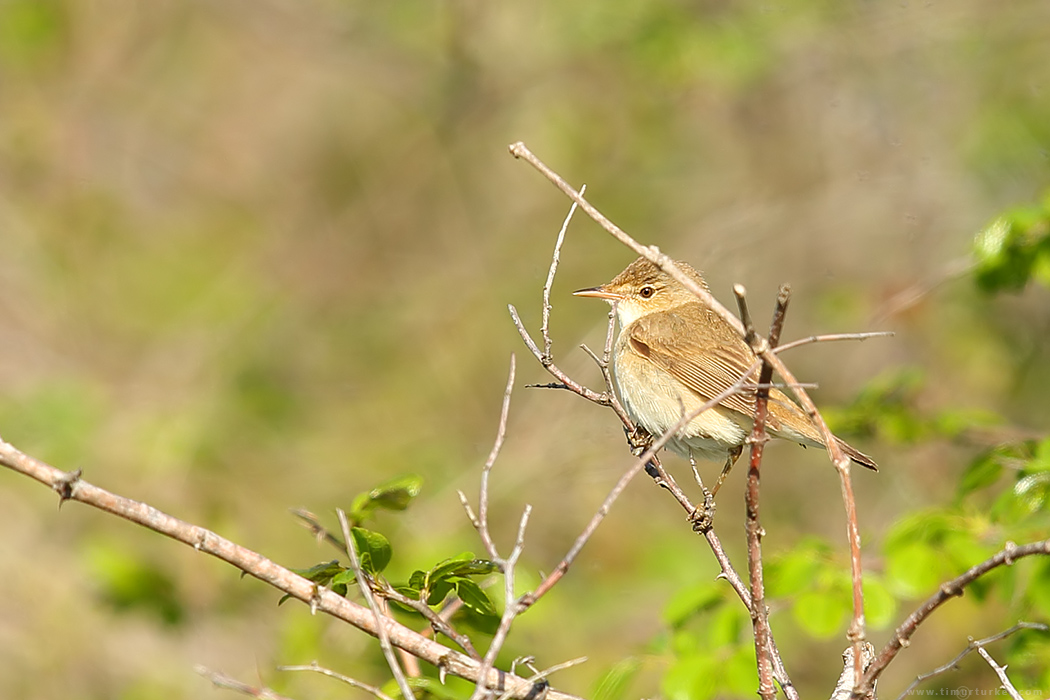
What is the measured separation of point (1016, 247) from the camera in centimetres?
397

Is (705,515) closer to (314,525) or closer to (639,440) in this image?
(639,440)

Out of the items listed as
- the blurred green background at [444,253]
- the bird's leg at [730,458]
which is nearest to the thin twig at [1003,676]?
the bird's leg at [730,458]

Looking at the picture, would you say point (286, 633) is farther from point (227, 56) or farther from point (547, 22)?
point (227, 56)

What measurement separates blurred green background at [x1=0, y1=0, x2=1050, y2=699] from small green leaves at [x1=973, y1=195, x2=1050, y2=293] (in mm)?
1942

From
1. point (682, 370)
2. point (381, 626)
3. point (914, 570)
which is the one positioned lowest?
point (381, 626)

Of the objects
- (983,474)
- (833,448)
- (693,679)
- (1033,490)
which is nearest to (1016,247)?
(983,474)

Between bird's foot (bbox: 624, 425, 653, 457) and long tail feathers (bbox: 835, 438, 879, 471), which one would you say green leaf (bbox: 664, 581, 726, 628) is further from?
long tail feathers (bbox: 835, 438, 879, 471)

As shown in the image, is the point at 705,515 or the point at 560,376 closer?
the point at 560,376

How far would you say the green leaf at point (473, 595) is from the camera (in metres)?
2.40

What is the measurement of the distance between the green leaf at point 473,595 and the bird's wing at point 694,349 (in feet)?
6.32

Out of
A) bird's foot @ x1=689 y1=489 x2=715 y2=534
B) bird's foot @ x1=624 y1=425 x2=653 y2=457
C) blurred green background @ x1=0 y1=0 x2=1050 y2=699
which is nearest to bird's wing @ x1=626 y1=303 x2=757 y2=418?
bird's foot @ x1=624 y1=425 x2=653 y2=457

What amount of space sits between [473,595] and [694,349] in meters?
2.24

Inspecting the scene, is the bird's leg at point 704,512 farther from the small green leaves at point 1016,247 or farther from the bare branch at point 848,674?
the small green leaves at point 1016,247

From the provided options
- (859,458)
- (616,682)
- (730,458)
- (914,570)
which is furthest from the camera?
(730,458)
